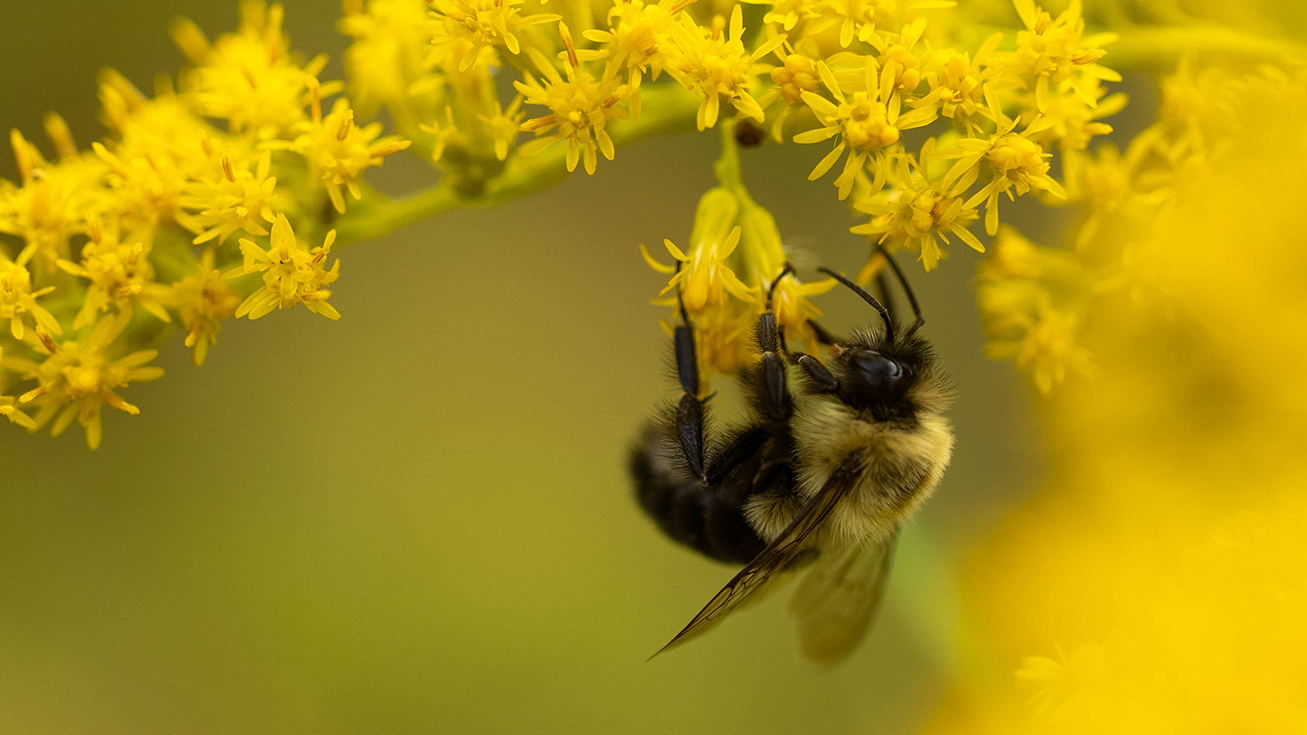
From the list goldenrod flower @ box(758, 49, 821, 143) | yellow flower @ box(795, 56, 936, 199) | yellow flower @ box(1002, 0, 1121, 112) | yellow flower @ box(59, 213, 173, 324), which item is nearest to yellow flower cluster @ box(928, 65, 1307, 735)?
yellow flower @ box(1002, 0, 1121, 112)

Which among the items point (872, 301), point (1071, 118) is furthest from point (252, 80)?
point (1071, 118)

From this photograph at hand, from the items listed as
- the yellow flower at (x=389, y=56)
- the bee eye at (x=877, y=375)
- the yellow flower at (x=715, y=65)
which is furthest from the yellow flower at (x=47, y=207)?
the bee eye at (x=877, y=375)

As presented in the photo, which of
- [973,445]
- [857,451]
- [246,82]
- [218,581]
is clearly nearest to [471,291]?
[218,581]

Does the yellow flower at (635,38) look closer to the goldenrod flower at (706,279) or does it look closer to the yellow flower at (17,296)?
the goldenrod flower at (706,279)

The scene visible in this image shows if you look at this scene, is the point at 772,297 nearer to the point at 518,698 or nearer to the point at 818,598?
the point at 818,598

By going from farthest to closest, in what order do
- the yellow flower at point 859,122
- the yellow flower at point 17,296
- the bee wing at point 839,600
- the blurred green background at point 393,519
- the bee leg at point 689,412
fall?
the blurred green background at point 393,519
the bee wing at point 839,600
the bee leg at point 689,412
the yellow flower at point 17,296
the yellow flower at point 859,122
